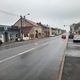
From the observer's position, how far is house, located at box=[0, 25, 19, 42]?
56.1 metres

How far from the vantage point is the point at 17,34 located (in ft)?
221

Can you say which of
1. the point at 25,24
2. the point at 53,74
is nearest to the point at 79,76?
the point at 53,74

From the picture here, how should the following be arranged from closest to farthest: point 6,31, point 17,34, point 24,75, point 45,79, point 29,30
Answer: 1. point 45,79
2. point 24,75
3. point 6,31
4. point 17,34
5. point 29,30

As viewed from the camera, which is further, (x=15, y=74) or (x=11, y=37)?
(x=11, y=37)

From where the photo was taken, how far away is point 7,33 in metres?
59.4

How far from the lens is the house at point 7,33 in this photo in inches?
2209

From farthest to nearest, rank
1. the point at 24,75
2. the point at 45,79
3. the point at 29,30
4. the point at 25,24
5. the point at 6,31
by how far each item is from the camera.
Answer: the point at 25,24 < the point at 29,30 < the point at 6,31 < the point at 24,75 < the point at 45,79

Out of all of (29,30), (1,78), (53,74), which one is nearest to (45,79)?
(53,74)

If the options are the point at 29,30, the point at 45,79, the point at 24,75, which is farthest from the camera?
the point at 29,30

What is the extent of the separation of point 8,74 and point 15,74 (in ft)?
1.23

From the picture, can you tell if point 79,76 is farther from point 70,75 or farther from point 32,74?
point 32,74

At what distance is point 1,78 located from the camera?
10438mm

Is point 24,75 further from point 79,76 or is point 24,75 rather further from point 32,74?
point 79,76

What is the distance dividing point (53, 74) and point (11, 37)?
51435 millimetres
